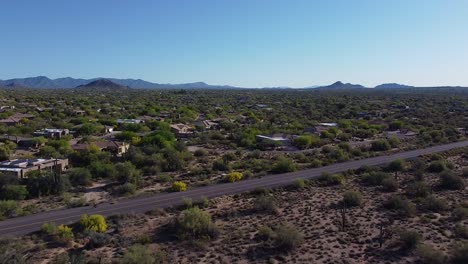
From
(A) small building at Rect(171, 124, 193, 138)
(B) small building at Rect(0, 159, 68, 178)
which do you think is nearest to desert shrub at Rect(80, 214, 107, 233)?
(B) small building at Rect(0, 159, 68, 178)

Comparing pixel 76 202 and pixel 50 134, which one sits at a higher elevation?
pixel 50 134

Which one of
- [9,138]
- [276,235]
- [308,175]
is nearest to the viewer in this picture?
[276,235]

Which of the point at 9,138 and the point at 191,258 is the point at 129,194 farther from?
the point at 9,138

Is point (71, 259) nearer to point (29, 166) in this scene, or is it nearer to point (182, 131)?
point (29, 166)

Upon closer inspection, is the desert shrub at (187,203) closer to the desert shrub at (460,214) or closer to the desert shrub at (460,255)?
the desert shrub at (460,255)

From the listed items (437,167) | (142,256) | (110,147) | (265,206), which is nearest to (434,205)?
(265,206)

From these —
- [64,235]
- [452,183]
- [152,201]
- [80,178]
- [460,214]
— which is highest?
[452,183]

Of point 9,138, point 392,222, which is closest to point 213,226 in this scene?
point 392,222

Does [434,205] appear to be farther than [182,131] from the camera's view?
No
